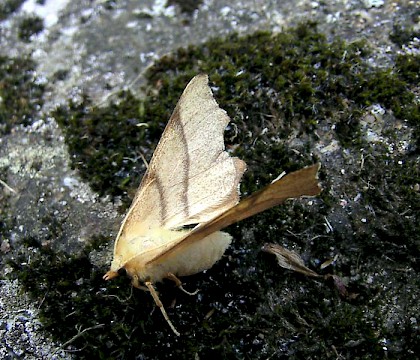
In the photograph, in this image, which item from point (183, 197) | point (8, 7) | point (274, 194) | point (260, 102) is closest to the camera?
point (274, 194)

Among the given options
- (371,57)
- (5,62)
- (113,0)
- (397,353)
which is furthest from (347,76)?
(5,62)

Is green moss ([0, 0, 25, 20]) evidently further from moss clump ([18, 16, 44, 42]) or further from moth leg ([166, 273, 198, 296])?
moth leg ([166, 273, 198, 296])

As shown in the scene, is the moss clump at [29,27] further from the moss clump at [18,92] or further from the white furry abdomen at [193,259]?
the white furry abdomen at [193,259]

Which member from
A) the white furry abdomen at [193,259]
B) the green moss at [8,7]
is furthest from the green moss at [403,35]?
the green moss at [8,7]

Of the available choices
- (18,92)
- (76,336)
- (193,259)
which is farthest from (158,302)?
(18,92)

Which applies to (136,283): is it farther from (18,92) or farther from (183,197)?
(18,92)

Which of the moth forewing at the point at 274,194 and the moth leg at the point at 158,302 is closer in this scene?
the moth forewing at the point at 274,194
